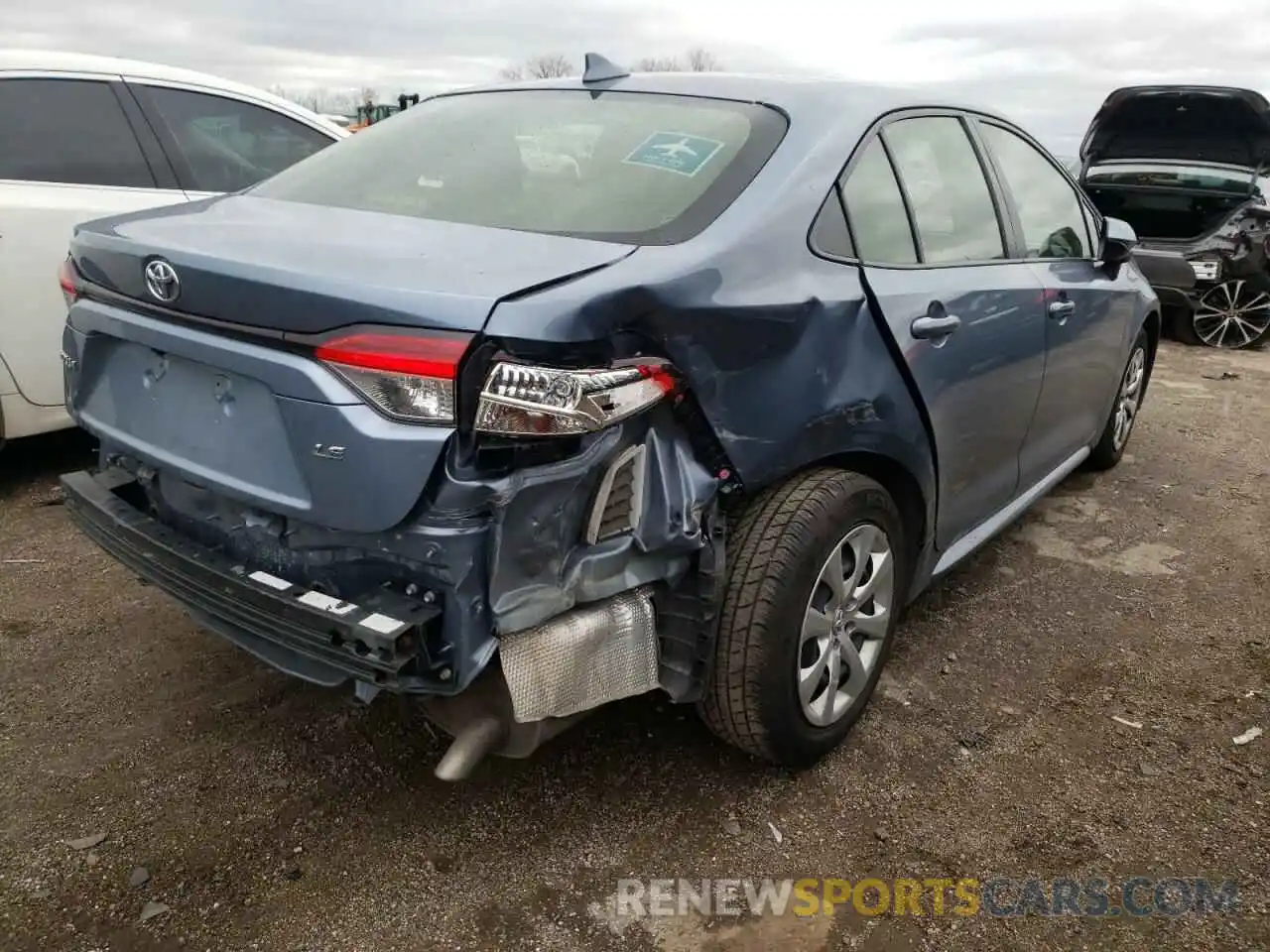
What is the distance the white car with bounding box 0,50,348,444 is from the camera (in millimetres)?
3869

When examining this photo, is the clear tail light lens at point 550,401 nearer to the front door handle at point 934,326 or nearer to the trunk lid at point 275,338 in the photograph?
the trunk lid at point 275,338

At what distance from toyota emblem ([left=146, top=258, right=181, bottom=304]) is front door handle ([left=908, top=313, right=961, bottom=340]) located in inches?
66.4

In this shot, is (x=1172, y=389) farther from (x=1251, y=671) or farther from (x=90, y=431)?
(x=90, y=431)

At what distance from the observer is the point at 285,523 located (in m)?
1.95

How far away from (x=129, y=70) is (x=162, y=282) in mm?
2939

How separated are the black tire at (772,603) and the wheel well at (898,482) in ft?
0.29

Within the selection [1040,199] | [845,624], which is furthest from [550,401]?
[1040,199]

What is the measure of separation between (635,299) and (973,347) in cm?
134

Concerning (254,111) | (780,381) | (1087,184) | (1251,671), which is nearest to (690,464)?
(780,381)

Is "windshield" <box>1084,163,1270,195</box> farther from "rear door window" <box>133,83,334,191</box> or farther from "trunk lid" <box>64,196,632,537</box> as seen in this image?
"trunk lid" <box>64,196,632,537</box>

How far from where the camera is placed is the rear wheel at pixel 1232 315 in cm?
796

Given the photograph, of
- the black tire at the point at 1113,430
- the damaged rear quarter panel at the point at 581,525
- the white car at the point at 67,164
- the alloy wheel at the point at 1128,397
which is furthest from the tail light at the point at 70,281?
the alloy wheel at the point at 1128,397

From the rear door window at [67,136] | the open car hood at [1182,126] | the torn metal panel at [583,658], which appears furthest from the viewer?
the open car hood at [1182,126]

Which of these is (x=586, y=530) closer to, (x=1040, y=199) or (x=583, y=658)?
(x=583, y=658)
